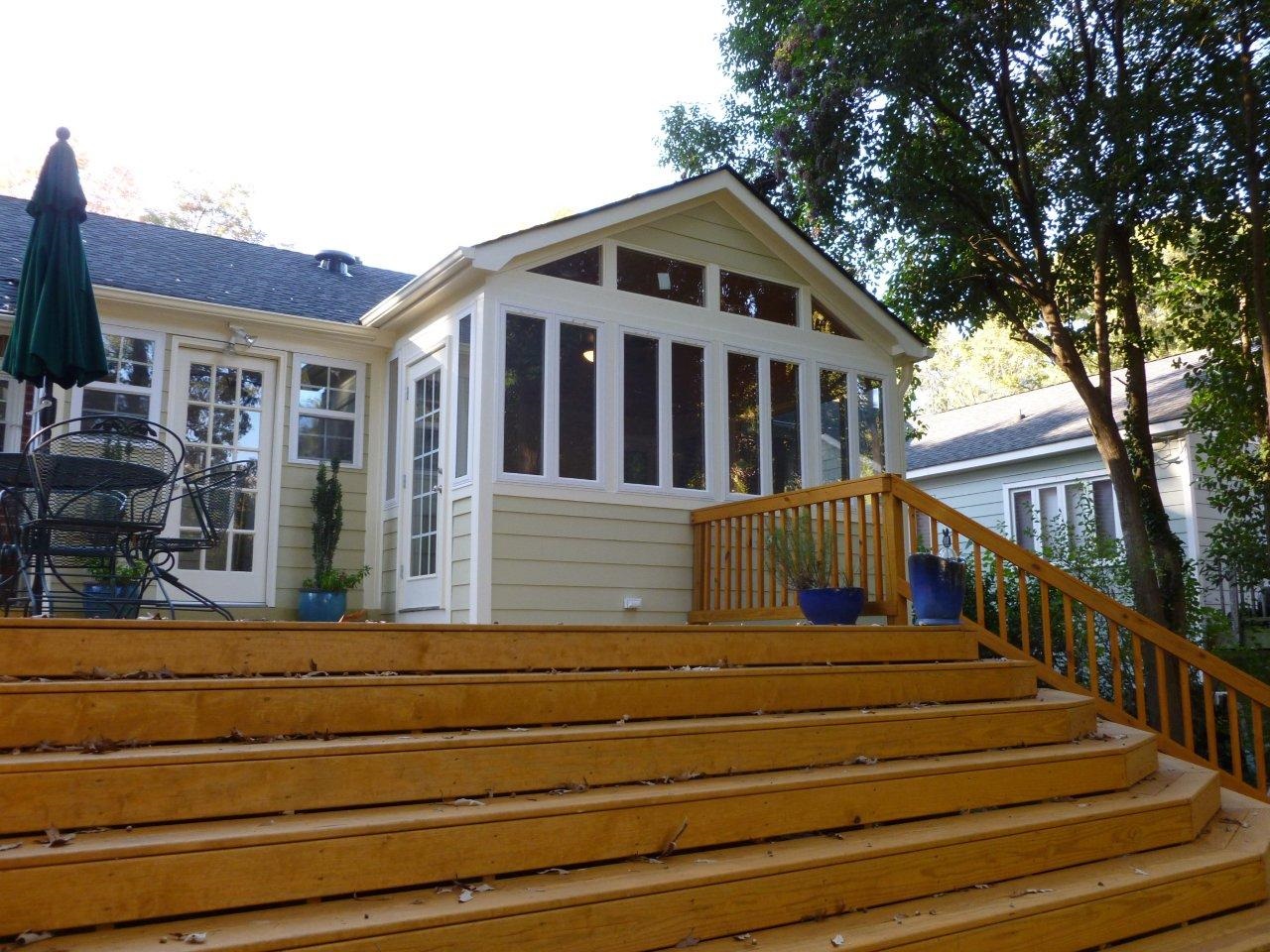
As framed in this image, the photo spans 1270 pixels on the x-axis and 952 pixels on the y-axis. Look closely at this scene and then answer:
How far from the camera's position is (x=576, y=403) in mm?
7047

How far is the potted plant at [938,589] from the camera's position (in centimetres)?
516

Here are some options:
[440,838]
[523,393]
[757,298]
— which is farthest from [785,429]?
[440,838]

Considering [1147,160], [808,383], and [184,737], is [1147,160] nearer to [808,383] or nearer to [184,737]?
[808,383]

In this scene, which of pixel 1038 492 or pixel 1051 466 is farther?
pixel 1038 492

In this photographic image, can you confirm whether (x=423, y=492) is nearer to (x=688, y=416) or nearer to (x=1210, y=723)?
(x=688, y=416)

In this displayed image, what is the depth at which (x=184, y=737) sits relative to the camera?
9.36 ft

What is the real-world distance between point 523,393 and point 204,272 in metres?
3.54

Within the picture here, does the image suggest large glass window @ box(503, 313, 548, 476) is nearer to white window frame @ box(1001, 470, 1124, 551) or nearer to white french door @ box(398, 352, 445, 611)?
white french door @ box(398, 352, 445, 611)

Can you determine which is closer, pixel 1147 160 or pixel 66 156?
pixel 66 156

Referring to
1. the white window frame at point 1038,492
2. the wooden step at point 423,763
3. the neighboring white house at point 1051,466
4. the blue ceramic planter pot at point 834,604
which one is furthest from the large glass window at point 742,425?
the white window frame at point 1038,492

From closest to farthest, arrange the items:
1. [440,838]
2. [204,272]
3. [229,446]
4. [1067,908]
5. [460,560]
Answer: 1. [440,838]
2. [1067,908]
3. [460,560]
4. [229,446]
5. [204,272]

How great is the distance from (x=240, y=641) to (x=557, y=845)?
1.21 meters

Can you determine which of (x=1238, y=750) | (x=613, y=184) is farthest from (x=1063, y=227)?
(x=613, y=184)

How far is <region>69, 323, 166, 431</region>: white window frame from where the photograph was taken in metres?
7.25
